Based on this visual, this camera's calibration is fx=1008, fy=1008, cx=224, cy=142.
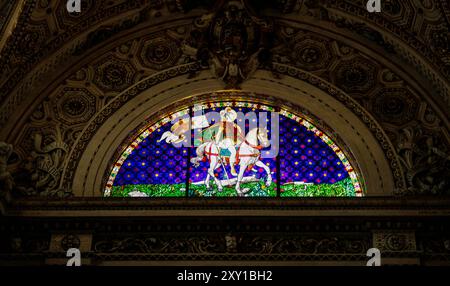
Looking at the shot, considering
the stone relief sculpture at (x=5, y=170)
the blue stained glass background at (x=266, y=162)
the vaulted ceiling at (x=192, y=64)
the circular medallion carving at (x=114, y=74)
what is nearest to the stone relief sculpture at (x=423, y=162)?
the vaulted ceiling at (x=192, y=64)

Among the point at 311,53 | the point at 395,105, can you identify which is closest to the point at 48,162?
the point at 311,53

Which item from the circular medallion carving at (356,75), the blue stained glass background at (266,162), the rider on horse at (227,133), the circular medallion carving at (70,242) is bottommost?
the circular medallion carving at (70,242)

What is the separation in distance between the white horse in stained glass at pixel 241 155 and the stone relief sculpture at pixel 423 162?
2.02m

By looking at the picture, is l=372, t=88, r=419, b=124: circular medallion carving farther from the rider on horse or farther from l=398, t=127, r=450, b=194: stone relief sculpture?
the rider on horse

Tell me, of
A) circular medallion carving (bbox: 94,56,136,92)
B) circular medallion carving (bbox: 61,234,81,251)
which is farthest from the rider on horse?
circular medallion carving (bbox: 61,234,81,251)

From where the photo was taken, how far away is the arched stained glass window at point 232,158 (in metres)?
14.8

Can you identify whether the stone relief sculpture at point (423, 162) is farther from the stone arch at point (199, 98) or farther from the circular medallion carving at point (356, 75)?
the circular medallion carving at point (356, 75)

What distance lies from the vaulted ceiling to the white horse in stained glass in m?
1.14

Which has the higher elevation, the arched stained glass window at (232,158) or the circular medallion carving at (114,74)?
the circular medallion carving at (114,74)

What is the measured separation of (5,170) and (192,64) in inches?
137

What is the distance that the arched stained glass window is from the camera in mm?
14773

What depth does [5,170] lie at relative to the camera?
46.1 ft
